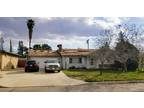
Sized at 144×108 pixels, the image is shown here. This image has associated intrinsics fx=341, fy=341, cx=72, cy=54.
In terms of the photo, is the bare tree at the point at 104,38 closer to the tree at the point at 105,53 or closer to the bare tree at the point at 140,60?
the tree at the point at 105,53

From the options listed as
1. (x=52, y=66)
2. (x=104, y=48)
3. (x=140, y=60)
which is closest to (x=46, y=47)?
(x=52, y=66)

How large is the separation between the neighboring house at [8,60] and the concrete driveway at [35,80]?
2.06 ft

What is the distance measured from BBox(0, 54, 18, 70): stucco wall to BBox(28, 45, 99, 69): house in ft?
3.81

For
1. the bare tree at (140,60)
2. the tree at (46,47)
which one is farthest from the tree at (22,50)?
the bare tree at (140,60)

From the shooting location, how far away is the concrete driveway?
14.0m

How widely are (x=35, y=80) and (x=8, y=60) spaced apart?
2.88 metres

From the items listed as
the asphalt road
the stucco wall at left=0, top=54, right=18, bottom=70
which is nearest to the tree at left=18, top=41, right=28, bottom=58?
the stucco wall at left=0, top=54, right=18, bottom=70

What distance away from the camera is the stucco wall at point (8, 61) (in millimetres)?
15653

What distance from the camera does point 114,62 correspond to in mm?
15727

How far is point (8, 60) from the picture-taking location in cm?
1628

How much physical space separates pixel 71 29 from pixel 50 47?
3.92ft

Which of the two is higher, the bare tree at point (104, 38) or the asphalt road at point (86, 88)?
the bare tree at point (104, 38)
